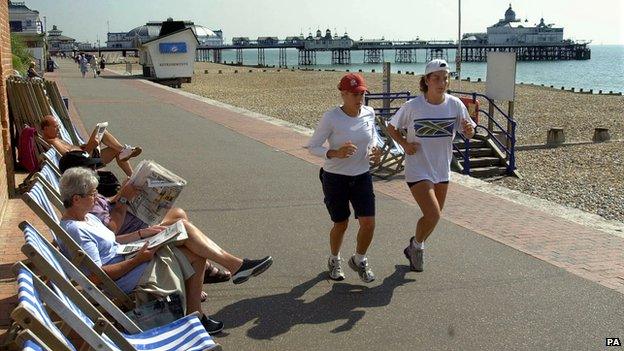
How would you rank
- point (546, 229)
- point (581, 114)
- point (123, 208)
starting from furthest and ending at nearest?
point (581, 114) → point (546, 229) → point (123, 208)

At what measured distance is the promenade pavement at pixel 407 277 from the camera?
4.41m

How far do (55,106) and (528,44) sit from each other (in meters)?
139

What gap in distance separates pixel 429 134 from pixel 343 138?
81 cm

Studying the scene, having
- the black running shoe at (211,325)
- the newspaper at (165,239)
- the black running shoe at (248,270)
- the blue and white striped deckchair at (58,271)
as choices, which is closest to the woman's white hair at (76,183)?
the newspaper at (165,239)

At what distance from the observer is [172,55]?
39656mm

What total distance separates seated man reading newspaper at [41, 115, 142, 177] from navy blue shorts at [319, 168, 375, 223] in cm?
371

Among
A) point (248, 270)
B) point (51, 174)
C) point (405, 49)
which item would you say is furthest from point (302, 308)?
point (405, 49)

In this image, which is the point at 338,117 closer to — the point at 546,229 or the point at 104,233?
the point at 104,233

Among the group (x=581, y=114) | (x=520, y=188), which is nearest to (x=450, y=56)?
(x=581, y=114)

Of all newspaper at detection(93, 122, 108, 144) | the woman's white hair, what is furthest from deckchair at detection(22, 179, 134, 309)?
newspaper at detection(93, 122, 108, 144)

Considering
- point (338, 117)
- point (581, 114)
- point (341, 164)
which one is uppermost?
point (338, 117)

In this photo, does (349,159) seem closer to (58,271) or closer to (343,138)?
(343,138)

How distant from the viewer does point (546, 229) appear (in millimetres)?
6977

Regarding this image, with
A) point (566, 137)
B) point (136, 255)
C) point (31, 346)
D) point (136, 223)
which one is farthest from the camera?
point (566, 137)
